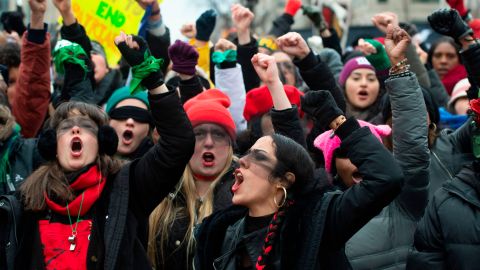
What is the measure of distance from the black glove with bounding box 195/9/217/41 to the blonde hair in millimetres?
2326

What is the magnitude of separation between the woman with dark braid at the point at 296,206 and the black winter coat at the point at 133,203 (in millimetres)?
349

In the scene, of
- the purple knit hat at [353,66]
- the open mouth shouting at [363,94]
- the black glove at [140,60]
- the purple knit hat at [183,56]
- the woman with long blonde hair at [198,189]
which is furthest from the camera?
the purple knit hat at [353,66]

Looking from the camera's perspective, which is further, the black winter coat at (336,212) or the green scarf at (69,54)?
the green scarf at (69,54)

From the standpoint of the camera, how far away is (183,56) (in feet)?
19.7

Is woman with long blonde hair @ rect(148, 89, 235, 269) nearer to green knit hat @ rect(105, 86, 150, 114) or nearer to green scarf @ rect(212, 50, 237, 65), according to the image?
green scarf @ rect(212, 50, 237, 65)

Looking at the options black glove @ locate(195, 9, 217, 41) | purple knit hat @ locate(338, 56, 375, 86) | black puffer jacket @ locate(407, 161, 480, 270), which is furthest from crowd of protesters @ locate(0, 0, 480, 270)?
black glove @ locate(195, 9, 217, 41)

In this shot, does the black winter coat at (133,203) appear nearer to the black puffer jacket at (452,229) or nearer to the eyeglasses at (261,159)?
the eyeglasses at (261,159)

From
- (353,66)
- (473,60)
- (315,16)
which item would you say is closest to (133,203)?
(473,60)

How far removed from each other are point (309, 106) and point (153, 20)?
127 inches

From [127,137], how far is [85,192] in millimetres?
1689

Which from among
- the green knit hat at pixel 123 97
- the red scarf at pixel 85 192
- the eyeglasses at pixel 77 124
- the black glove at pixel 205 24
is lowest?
the red scarf at pixel 85 192

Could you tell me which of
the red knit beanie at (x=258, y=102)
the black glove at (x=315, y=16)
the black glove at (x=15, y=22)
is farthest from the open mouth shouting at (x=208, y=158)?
the black glove at (x=15, y=22)

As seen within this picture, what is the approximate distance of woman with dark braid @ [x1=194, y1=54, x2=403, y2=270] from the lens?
4.29 metres

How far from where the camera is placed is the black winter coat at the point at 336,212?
4266 millimetres
